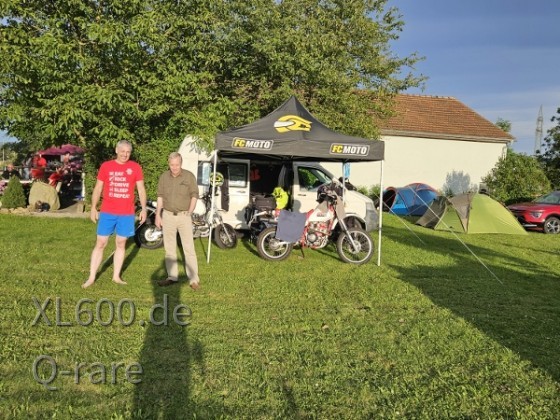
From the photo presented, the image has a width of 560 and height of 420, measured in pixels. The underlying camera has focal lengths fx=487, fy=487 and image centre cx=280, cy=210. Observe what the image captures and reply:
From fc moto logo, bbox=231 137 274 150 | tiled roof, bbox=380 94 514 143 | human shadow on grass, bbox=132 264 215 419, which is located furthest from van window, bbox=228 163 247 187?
tiled roof, bbox=380 94 514 143

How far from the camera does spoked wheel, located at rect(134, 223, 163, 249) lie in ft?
29.3

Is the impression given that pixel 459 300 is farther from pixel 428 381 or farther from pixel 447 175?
pixel 447 175

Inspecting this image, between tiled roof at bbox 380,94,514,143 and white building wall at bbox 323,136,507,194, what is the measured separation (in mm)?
434

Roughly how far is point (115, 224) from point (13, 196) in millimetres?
10102

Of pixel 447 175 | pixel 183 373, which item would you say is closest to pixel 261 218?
pixel 183 373

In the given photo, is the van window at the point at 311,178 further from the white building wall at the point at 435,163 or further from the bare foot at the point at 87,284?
the white building wall at the point at 435,163

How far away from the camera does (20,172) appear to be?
23688 millimetres

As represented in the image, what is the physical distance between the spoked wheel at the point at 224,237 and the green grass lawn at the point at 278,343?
5.40 feet

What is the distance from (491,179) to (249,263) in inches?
678

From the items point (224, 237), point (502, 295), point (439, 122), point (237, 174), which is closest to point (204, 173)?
point (237, 174)

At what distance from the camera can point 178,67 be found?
11.6 metres

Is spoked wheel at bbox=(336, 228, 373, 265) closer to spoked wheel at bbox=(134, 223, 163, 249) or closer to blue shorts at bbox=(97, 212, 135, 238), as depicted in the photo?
spoked wheel at bbox=(134, 223, 163, 249)

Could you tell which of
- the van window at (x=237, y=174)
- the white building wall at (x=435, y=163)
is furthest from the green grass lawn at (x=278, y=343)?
the white building wall at (x=435, y=163)

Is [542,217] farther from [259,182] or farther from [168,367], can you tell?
[168,367]
